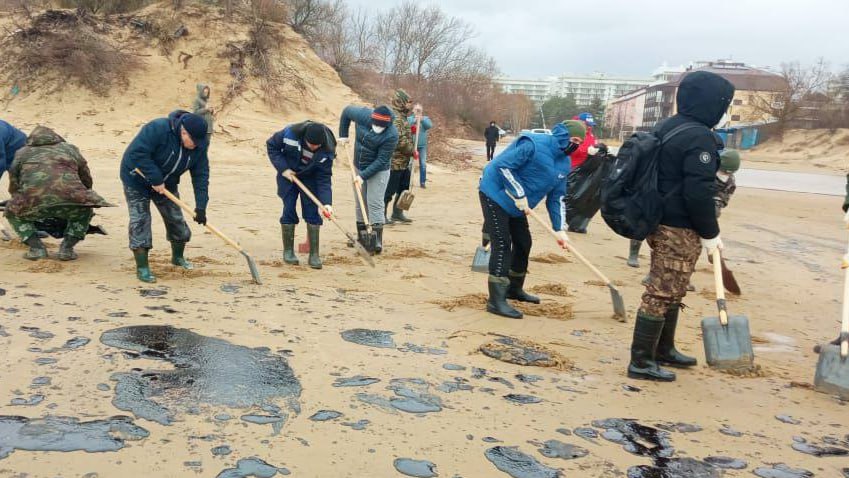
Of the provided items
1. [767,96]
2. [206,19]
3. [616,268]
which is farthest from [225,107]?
[767,96]

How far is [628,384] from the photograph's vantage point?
→ 3.82 meters

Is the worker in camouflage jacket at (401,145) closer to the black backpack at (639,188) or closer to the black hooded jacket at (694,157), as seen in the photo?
the black backpack at (639,188)

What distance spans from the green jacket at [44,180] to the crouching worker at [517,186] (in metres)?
3.36

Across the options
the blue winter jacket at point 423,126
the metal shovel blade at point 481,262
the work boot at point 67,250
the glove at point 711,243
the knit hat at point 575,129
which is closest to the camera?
the glove at point 711,243

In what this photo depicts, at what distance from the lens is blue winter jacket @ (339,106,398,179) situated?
673 centimetres

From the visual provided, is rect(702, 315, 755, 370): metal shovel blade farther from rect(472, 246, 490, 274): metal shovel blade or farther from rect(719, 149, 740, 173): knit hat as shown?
rect(472, 246, 490, 274): metal shovel blade

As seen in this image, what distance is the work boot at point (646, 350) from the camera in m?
3.85

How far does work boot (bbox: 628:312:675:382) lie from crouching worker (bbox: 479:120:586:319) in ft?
3.97

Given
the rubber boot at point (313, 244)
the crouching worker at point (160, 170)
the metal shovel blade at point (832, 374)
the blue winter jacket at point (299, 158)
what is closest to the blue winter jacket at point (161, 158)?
the crouching worker at point (160, 170)

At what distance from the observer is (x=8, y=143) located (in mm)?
5852

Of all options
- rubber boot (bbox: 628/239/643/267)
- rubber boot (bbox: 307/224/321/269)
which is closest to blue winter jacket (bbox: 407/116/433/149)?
rubber boot (bbox: 628/239/643/267)

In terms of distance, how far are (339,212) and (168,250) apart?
3808 millimetres

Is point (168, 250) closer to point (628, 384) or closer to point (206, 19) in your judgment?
point (628, 384)

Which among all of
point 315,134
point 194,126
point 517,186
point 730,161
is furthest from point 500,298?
point 730,161
